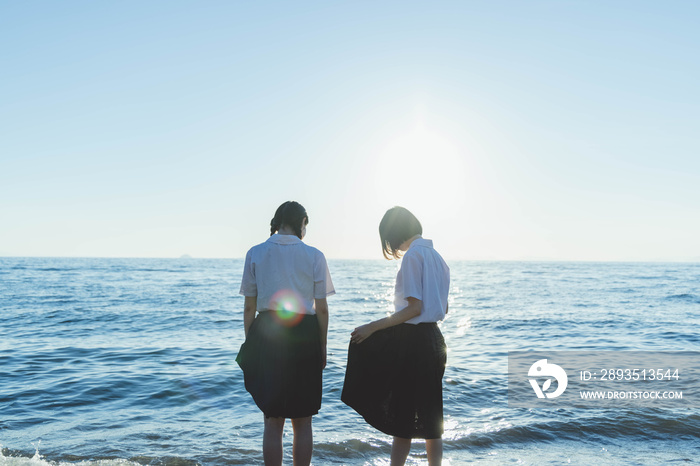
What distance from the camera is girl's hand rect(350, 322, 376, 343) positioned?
10.9ft

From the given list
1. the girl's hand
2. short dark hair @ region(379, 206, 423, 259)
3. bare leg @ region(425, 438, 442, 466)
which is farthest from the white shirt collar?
bare leg @ region(425, 438, 442, 466)

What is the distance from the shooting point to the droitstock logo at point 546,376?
761 centimetres

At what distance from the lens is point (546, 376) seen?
8.65 metres

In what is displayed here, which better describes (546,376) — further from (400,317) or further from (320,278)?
(320,278)

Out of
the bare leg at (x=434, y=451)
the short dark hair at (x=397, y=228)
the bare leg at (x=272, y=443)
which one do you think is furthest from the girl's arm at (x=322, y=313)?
the bare leg at (x=434, y=451)

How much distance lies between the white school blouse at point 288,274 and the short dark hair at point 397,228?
477mm

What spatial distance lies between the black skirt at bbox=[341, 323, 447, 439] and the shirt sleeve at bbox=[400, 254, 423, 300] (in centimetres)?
28

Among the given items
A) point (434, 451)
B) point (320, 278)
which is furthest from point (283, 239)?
point (434, 451)

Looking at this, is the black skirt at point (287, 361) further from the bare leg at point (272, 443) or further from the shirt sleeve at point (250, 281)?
the shirt sleeve at point (250, 281)

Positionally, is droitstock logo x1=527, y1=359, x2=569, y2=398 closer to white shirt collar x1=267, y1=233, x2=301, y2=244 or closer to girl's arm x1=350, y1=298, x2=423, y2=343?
girl's arm x1=350, y1=298, x2=423, y2=343

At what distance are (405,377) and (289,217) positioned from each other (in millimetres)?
1422

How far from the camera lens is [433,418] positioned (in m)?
3.38

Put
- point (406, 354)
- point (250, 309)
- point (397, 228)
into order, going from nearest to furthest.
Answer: point (406, 354) → point (397, 228) → point (250, 309)

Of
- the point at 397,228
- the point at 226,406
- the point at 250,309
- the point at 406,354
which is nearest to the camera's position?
the point at 406,354
